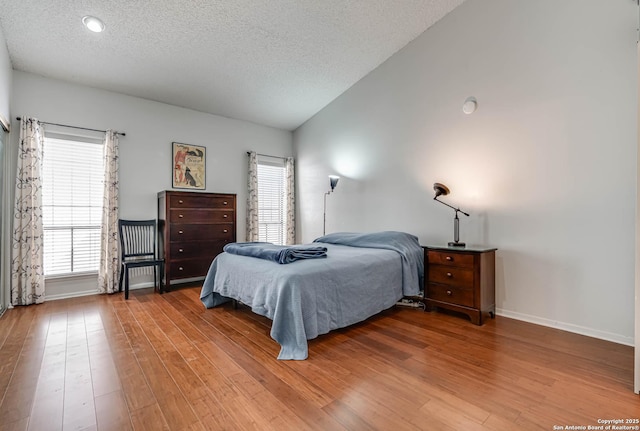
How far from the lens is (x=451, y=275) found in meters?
3.02

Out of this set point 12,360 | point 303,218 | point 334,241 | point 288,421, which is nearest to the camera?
point 288,421

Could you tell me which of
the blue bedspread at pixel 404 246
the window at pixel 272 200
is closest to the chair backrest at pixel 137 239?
the window at pixel 272 200

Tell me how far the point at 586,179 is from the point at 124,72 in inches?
198

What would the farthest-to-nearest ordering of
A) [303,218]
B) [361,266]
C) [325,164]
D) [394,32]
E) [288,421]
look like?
1. [303,218]
2. [325,164]
3. [394,32]
4. [361,266]
5. [288,421]

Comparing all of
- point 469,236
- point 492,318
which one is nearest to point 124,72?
point 469,236

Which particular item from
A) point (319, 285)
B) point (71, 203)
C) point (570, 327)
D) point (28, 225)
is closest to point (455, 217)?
point (570, 327)

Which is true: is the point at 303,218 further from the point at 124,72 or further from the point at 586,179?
the point at 586,179

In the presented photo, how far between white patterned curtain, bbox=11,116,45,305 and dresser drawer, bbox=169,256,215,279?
1388mm

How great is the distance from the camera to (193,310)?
3.30m

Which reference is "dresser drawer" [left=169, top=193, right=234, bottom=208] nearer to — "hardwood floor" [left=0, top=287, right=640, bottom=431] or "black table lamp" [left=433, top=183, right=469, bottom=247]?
"hardwood floor" [left=0, top=287, right=640, bottom=431]

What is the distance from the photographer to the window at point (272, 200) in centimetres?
555

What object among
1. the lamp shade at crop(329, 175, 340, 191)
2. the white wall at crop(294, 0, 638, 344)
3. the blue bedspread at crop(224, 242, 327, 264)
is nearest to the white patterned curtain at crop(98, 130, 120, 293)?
the blue bedspread at crop(224, 242, 327, 264)

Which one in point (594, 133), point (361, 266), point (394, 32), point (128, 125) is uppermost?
point (394, 32)

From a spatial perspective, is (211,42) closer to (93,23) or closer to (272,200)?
(93,23)
